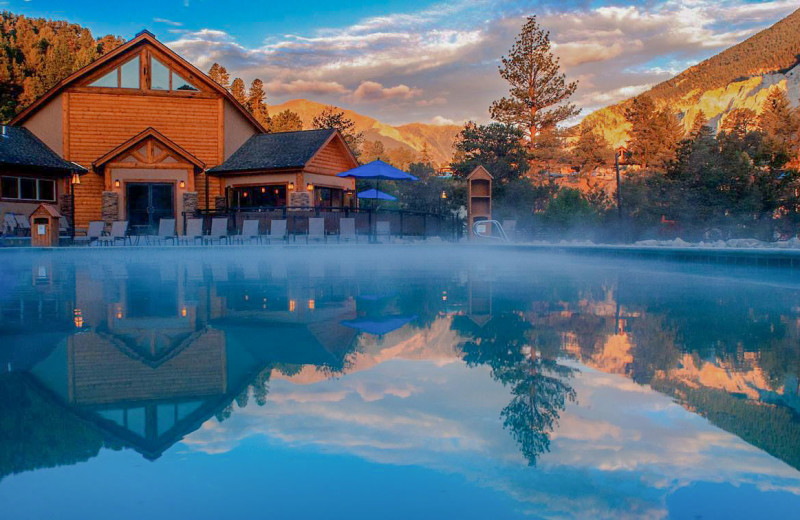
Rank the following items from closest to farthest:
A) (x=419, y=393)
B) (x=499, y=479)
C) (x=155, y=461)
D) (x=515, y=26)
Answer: (x=499, y=479), (x=155, y=461), (x=419, y=393), (x=515, y=26)

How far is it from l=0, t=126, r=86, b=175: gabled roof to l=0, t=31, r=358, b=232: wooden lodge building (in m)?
0.08

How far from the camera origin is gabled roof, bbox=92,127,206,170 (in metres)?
24.2

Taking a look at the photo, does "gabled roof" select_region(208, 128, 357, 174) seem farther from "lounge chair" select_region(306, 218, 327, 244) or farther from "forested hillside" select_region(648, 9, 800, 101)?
"forested hillside" select_region(648, 9, 800, 101)

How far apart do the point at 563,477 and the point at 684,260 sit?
12343mm

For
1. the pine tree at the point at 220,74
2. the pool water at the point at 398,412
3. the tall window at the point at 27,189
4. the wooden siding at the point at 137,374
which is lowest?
the pool water at the point at 398,412

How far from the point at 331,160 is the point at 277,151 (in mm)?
2324

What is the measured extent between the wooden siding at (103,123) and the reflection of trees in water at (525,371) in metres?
23.6

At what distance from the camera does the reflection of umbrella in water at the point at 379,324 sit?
511cm

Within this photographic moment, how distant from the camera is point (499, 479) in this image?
2160mm

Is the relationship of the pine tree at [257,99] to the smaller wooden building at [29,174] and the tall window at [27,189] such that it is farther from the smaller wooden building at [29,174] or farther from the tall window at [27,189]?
the tall window at [27,189]

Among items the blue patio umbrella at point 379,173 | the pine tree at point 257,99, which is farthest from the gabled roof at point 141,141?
the pine tree at point 257,99

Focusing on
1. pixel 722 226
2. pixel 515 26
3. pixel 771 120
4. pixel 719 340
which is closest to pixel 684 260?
pixel 722 226

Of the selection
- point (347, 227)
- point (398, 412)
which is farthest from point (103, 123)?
point (398, 412)

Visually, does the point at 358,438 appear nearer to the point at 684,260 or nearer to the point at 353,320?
the point at 353,320
